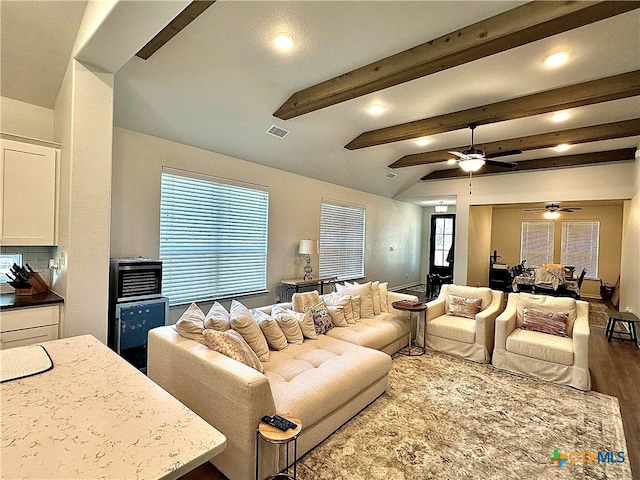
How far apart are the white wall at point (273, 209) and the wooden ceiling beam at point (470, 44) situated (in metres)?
1.77

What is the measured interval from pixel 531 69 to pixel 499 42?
1080 mm

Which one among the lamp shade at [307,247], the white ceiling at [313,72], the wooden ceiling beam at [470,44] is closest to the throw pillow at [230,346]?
the white ceiling at [313,72]

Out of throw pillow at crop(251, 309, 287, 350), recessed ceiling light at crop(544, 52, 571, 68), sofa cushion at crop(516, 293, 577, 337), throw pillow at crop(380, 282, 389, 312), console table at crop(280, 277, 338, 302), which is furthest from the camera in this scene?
console table at crop(280, 277, 338, 302)

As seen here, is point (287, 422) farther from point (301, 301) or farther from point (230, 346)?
point (301, 301)

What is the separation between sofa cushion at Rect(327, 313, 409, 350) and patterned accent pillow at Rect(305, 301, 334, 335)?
79 mm

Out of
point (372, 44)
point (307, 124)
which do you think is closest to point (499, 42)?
point (372, 44)

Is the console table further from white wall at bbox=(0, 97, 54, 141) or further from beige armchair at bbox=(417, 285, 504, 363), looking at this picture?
white wall at bbox=(0, 97, 54, 141)

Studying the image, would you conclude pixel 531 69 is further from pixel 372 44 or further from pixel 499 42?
pixel 372 44

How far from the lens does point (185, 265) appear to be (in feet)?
14.3

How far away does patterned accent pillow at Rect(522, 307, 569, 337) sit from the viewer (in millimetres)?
3855

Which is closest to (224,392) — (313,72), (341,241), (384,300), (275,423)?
(275,423)

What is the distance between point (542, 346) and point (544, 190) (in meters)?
4.12

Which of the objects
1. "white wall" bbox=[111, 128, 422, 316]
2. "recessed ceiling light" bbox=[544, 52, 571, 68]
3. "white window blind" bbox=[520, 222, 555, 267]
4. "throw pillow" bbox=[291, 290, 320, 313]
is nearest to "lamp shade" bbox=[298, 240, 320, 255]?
"white wall" bbox=[111, 128, 422, 316]

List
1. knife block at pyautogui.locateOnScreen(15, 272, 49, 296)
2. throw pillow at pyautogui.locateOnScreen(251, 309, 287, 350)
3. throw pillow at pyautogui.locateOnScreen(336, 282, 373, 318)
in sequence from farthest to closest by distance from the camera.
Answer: throw pillow at pyautogui.locateOnScreen(336, 282, 373, 318)
throw pillow at pyautogui.locateOnScreen(251, 309, 287, 350)
knife block at pyautogui.locateOnScreen(15, 272, 49, 296)
